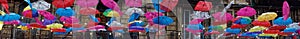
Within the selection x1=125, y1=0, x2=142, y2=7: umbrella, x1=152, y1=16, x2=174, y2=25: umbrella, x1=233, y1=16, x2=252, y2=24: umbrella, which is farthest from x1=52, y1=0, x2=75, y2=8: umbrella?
x1=233, y1=16, x2=252, y2=24: umbrella

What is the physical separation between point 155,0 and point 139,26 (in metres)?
1.48

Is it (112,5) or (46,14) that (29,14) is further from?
(112,5)

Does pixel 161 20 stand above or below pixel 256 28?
above

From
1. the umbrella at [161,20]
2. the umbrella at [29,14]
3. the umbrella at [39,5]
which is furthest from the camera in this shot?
the umbrella at [29,14]

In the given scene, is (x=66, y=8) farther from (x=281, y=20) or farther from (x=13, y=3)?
(x=13, y=3)

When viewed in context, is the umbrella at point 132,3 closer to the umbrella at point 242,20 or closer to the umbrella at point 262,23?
the umbrella at point 242,20

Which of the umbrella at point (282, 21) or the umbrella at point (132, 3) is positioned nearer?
the umbrella at point (132, 3)

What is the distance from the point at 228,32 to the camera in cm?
916

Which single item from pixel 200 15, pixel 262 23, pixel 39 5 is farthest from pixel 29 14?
pixel 262 23

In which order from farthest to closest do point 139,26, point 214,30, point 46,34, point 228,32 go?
point 46,34 → point 228,32 → point 139,26 → point 214,30

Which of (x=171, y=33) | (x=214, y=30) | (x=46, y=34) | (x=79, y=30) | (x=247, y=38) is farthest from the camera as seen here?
(x=171, y=33)

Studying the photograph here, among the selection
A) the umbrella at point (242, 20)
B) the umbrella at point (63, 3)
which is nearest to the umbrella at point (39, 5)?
the umbrella at point (63, 3)

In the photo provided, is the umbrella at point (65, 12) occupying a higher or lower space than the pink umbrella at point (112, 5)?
lower

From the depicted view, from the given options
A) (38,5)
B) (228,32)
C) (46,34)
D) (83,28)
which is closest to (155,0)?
(83,28)
